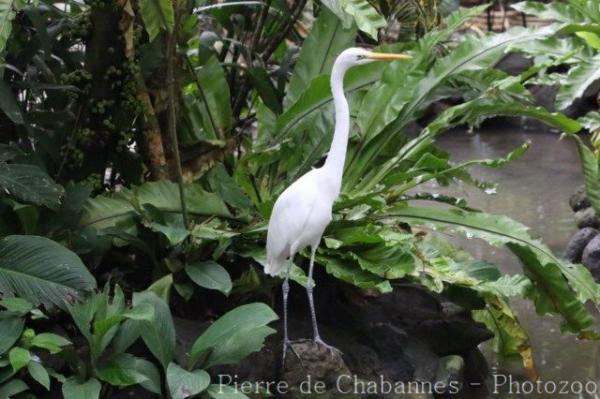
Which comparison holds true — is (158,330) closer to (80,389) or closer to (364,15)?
(80,389)

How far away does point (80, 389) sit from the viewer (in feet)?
12.2

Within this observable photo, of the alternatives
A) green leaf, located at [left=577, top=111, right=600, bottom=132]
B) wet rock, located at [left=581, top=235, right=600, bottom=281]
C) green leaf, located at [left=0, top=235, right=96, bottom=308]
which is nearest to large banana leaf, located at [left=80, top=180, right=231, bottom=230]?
green leaf, located at [left=0, top=235, right=96, bottom=308]

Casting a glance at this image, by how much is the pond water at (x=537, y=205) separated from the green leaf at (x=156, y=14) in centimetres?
232

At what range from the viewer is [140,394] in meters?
3.94

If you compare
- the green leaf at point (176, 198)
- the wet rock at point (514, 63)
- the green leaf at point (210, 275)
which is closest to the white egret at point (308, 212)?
the green leaf at point (210, 275)

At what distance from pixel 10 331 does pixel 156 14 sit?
140 cm

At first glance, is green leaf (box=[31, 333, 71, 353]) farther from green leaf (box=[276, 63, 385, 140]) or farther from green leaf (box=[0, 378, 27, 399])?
green leaf (box=[276, 63, 385, 140])

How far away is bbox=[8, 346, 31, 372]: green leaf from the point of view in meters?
3.64

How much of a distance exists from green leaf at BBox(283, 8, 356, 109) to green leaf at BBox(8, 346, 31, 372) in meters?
2.39

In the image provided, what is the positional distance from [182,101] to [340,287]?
1357 mm

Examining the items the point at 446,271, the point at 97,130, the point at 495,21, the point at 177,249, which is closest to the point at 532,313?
the point at 446,271

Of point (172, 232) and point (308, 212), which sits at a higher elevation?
point (308, 212)

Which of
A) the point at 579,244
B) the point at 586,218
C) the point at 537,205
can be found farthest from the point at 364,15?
the point at 537,205

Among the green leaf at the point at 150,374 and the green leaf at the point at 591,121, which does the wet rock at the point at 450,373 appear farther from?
the green leaf at the point at 591,121
